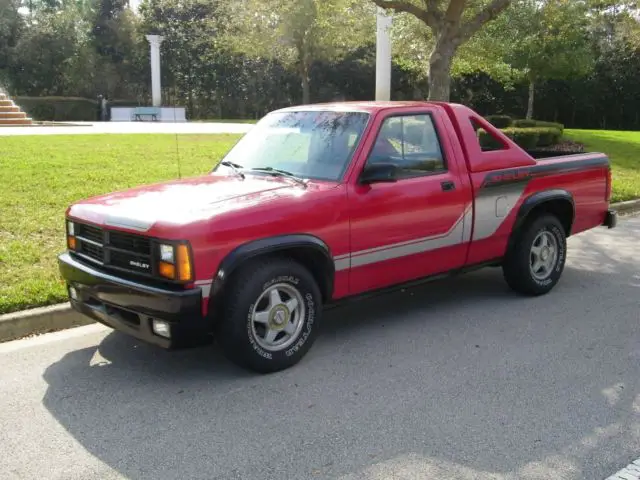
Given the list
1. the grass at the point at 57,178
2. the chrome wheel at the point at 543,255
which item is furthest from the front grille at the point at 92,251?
the chrome wheel at the point at 543,255

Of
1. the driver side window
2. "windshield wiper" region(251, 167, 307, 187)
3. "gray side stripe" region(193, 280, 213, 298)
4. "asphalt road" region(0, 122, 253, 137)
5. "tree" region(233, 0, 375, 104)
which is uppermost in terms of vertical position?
"tree" region(233, 0, 375, 104)

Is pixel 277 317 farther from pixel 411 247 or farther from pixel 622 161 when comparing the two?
pixel 622 161

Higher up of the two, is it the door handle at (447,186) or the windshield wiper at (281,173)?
the windshield wiper at (281,173)

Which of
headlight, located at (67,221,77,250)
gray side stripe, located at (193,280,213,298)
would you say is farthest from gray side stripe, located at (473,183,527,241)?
headlight, located at (67,221,77,250)

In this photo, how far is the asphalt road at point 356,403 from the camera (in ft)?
11.3

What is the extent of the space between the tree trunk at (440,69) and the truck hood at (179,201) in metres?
7.76

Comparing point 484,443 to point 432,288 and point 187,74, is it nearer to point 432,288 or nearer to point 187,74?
point 432,288

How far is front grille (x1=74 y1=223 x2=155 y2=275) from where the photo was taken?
13.9 feet

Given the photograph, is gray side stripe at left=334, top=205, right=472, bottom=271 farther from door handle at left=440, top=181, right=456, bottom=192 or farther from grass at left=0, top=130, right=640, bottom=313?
grass at left=0, top=130, right=640, bottom=313

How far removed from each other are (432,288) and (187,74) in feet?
138

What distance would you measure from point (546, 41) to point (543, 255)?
23351 millimetres

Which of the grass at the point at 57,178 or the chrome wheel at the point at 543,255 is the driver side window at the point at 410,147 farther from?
the grass at the point at 57,178

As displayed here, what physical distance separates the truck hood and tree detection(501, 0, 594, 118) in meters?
20.7

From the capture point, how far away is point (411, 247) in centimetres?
525
